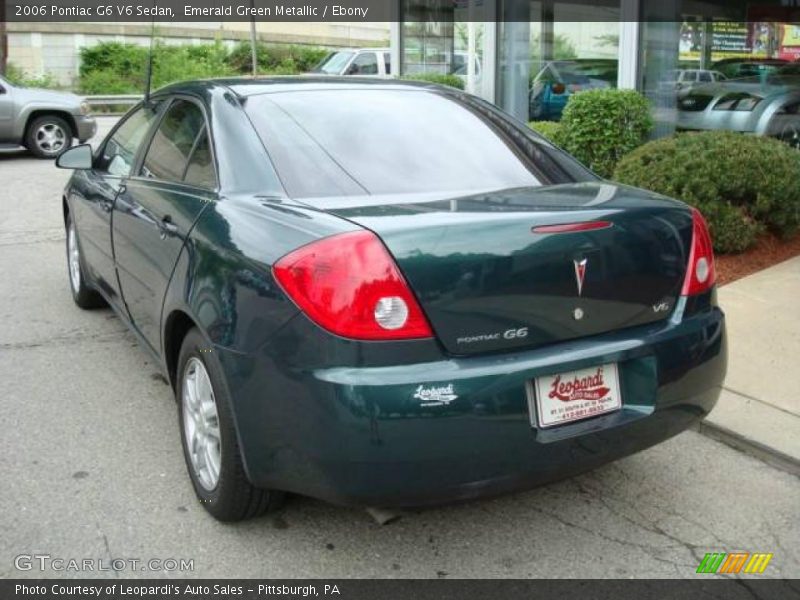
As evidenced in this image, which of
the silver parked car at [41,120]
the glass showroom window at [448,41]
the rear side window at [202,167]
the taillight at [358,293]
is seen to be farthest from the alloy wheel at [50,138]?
the taillight at [358,293]

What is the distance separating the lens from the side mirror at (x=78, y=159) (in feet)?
16.3

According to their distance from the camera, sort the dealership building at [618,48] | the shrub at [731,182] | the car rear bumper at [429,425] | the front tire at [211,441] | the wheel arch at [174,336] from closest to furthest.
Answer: the car rear bumper at [429,425] < the front tire at [211,441] < the wheel arch at [174,336] < the shrub at [731,182] < the dealership building at [618,48]

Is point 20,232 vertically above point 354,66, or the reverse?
point 354,66

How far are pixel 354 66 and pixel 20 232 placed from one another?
451 inches

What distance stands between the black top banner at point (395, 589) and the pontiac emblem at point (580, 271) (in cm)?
97

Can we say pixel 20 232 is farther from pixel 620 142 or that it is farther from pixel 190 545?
pixel 190 545

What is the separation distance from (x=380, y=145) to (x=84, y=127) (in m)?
13.0

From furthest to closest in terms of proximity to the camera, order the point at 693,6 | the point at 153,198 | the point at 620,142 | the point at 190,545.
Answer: the point at 693,6, the point at 620,142, the point at 153,198, the point at 190,545

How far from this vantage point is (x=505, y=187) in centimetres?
333

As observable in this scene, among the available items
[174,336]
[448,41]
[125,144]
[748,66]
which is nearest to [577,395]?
[174,336]

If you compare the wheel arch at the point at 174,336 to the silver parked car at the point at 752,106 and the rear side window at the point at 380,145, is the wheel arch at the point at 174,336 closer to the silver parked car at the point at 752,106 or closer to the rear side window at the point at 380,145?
the rear side window at the point at 380,145

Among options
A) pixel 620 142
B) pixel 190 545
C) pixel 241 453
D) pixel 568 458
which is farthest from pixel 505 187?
pixel 620 142

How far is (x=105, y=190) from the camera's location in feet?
15.4

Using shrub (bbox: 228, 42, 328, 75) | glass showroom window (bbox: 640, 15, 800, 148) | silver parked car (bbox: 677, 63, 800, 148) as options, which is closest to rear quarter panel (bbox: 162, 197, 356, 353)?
glass showroom window (bbox: 640, 15, 800, 148)
